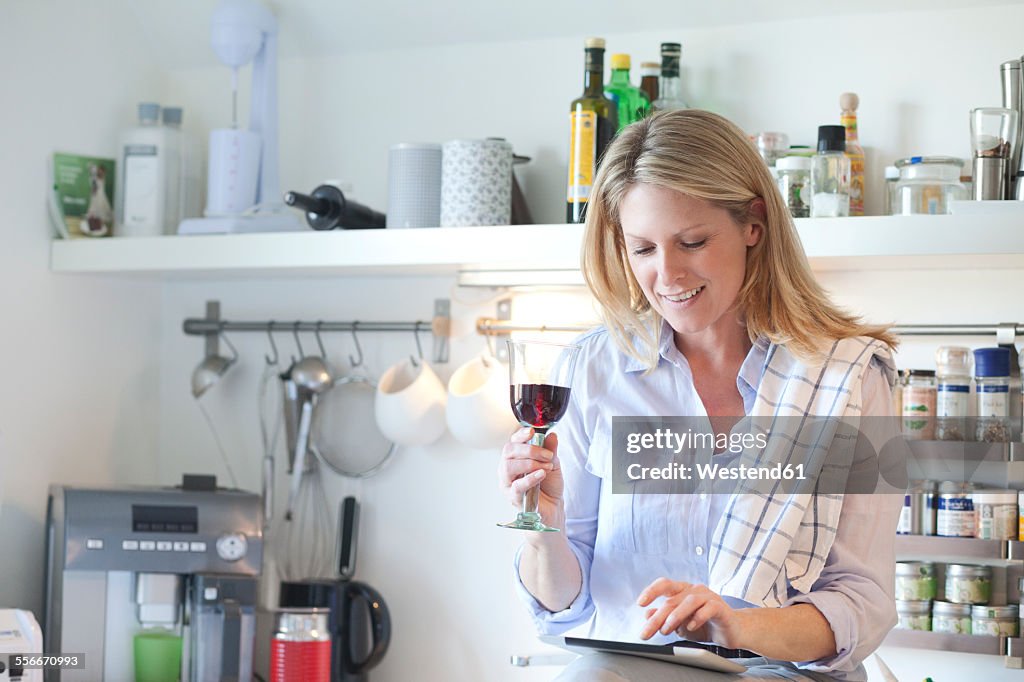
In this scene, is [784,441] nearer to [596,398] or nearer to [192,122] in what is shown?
[596,398]

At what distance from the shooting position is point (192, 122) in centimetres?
233

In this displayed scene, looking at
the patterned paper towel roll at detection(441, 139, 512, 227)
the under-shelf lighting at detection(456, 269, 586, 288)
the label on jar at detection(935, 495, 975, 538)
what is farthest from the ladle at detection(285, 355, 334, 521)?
the label on jar at detection(935, 495, 975, 538)

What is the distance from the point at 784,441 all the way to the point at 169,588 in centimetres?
107

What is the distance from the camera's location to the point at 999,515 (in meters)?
1.77

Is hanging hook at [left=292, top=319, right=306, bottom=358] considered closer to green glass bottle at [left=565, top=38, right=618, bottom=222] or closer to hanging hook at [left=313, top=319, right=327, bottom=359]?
hanging hook at [left=313, top=319, right=327, bottom=359]

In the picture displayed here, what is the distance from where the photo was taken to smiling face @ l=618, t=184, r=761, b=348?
132 cm

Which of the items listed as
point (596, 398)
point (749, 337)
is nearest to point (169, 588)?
point (596, 398)

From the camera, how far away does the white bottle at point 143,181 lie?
2.16m

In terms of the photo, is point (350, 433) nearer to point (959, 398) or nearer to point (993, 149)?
point (959, 398)

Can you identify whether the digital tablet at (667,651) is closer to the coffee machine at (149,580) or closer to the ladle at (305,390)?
the coffee machine at (149,580)

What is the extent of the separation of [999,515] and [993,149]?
512 mm

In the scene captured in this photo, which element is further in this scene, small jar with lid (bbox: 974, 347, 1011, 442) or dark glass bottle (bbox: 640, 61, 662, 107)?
Result: dark glass bottle (bbox: 640, 61, 662, 107)

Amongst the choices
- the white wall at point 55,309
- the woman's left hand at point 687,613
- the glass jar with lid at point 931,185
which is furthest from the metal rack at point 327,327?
the woman's left hand at point 687,613

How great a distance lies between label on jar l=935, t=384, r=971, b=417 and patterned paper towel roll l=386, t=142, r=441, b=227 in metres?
0.80
